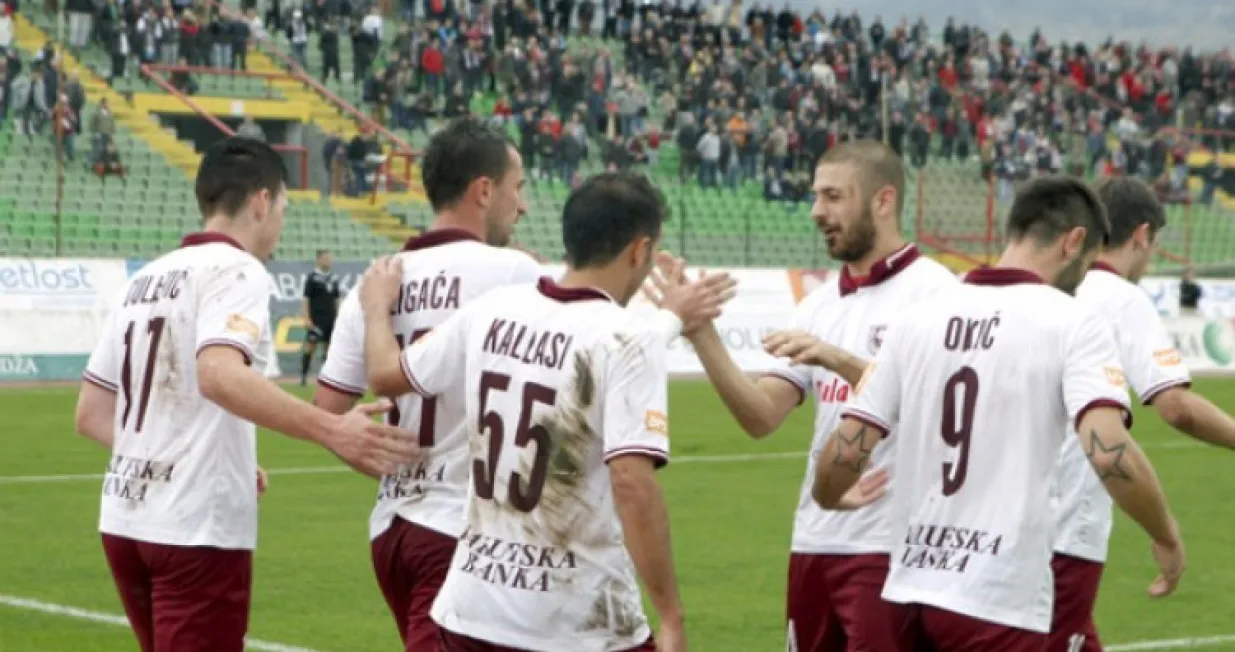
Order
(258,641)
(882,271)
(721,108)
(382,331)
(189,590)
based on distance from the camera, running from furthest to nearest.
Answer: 1. (721,108)
2. (258,641)
3. (882,271)
4. (189,590)
5. (382,331)

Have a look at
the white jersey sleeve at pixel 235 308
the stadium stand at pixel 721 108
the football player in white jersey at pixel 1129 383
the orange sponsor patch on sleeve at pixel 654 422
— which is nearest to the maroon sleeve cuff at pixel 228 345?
the white jersey sleeve at pixel 235 308

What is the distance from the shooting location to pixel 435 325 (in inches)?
246

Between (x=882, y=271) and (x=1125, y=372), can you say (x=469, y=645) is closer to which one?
(x=882, y=271)

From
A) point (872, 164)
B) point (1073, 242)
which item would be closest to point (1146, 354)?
point (872, 164)

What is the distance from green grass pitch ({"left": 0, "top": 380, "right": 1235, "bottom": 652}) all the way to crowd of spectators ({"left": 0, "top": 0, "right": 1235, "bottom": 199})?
19553 mm

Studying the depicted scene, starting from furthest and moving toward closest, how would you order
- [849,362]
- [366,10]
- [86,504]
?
1. [366,10]
2. [86,504]
3. [849,362]

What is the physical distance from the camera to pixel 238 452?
246 inches

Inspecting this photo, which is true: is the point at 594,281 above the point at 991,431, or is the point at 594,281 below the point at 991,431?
above

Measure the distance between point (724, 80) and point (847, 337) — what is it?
43.0m

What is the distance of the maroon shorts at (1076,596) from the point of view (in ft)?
21.4

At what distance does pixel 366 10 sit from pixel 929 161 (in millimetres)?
14411

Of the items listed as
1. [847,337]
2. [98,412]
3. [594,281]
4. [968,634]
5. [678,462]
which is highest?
[594,281]

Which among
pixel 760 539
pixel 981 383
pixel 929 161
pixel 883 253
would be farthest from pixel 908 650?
pixel 929 161

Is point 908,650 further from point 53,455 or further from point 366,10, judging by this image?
point 366,10
